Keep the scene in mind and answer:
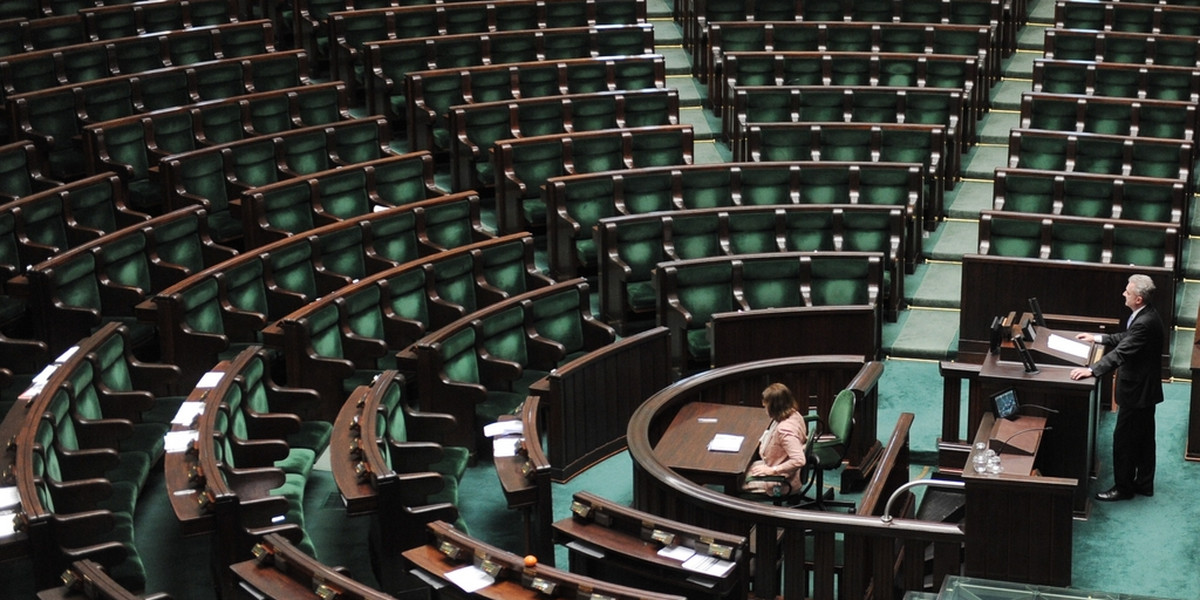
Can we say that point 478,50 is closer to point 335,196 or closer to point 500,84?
point 500,84

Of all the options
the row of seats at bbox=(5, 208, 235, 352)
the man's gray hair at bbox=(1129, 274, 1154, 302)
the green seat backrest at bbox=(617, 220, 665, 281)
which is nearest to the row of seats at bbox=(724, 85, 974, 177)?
the green seat backrest at bbox=(617, 220, 665, 281)

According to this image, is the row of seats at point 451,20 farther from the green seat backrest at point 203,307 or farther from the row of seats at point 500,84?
the green seat backrest at point 203,307

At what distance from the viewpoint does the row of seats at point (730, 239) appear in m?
→ 4.64

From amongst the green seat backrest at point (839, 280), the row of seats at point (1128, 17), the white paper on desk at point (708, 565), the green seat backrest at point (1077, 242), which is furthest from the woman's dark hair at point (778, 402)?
the row of seats at point (1128, 17)

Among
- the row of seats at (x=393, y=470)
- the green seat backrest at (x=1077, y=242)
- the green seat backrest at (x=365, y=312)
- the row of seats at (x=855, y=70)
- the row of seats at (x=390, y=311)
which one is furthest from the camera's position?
the row of seats at (x=855, y=70)

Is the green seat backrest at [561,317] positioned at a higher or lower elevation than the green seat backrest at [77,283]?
lower

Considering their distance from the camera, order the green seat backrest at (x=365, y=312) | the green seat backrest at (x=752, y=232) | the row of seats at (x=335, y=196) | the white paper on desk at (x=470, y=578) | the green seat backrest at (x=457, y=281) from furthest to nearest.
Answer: the green seat backrest at (x=752, y=232) < the row of seats at (x=335, y=196) < the green seat backrest at (x=457, y=281) < the green seat backrest at (x=365, y=312) < the white paper on desk at (x=470, y=578)

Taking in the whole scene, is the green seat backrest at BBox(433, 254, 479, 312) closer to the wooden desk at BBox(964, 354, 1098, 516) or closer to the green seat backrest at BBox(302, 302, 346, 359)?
the green seat backrest at BBox(302, 302, 346, 359)

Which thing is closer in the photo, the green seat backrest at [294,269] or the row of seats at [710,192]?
the green seat backrest at [294,269]

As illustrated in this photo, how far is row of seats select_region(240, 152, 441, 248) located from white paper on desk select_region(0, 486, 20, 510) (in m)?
1.65

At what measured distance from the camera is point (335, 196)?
189 inches

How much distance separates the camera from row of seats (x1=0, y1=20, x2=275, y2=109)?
5.29 metres

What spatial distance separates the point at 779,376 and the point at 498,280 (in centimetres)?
96

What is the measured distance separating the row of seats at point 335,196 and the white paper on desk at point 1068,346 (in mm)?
1912
